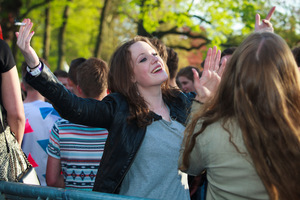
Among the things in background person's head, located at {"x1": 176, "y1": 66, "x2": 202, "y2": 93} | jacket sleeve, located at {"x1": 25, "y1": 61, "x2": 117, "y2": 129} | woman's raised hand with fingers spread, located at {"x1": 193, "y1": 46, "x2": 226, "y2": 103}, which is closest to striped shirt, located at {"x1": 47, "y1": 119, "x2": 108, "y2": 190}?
jacket sleeve, located at {"x1": 25, "y1": 61, "x2": 117, "y2": 129}

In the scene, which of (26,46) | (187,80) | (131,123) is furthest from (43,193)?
(187,80)

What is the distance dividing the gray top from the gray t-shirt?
659 millimetres

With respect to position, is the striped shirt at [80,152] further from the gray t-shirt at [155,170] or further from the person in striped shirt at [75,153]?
the gray t-shirt at [155,170]

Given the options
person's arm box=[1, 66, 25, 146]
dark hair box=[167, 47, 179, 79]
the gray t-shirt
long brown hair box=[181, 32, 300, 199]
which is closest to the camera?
long brown hair box=[181, 32, 300, 199]

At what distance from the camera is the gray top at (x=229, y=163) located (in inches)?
62.0

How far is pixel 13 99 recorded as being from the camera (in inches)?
101

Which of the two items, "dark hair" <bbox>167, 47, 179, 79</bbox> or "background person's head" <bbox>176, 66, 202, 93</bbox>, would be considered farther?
"background person's head" <bbox>176, 66, 202, 93</bbox>

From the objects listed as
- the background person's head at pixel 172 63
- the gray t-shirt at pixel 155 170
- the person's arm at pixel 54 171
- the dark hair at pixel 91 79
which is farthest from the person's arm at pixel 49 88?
the background person's head at pixel 172 63

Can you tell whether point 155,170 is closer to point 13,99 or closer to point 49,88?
point 49,88

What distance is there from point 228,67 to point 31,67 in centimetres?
116

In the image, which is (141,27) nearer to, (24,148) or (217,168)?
(24,148)

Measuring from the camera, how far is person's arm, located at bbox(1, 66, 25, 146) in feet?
8.14

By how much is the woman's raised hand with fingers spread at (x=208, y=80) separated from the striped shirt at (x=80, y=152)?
1113 millimetres

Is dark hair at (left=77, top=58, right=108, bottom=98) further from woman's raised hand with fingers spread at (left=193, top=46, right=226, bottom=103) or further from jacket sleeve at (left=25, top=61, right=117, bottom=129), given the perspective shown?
woman's raised hand with fingers spread at (left=193, top=46, right=226, bottom=103)
